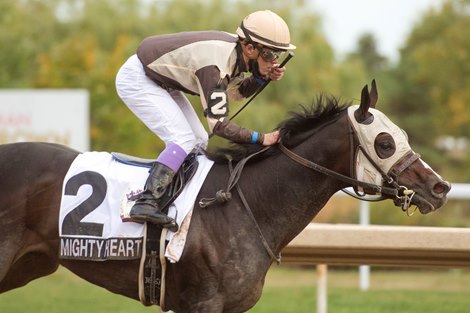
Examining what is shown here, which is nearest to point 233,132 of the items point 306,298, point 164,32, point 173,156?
point 173,156

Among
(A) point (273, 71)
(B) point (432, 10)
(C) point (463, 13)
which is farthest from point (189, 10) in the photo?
(A) point (273, 71)

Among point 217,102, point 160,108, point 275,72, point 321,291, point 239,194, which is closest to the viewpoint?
point 217,102

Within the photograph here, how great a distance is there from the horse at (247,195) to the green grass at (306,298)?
3.09m

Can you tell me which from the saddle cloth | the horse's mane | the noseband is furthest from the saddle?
the noseband

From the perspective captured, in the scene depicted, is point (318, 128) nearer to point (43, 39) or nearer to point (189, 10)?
point (189, 10)

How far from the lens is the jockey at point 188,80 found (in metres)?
5.79

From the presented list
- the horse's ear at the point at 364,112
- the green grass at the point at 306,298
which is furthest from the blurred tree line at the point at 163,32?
the horse's ear at the point at 364,112

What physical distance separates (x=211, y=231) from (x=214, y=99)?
2.65 ft

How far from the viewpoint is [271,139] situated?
6016mm

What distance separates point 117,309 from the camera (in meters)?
9.54

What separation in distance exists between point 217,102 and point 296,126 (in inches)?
24.7

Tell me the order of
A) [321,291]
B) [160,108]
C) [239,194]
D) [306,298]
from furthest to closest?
[306,298] < [321,291] < [160,108] < [239,194]

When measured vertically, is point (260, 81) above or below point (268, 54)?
below

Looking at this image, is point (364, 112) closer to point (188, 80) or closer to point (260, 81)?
point (260, 81)
